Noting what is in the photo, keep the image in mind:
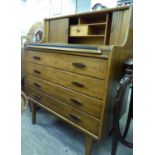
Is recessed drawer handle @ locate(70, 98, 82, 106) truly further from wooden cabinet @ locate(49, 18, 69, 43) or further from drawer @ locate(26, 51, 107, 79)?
wooden cabinet @ locate(49, 18, 69, 43)

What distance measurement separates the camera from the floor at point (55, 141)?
1.37m

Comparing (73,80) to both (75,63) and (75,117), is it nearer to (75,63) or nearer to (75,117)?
(75,63)

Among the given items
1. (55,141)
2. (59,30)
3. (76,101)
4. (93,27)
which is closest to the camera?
(76,101)

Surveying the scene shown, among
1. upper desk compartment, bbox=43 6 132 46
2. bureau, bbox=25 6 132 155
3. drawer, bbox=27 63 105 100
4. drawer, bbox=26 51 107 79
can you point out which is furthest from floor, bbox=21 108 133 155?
upper desk compartment, bbox=43 6 132 46

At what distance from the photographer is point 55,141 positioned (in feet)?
4.91

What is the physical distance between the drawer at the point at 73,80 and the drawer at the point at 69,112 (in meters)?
0.19

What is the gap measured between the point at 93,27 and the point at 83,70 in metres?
0.75

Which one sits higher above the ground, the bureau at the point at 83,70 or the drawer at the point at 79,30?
the drawer at the point at 79,30

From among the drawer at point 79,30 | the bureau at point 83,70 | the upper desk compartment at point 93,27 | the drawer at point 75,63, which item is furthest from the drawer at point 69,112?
the drawer at point 79,30

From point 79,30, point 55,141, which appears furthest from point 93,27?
point 55,141

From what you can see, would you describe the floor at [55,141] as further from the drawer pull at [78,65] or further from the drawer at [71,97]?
the drawer pull at [78,65]

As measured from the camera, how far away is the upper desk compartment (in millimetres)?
1209

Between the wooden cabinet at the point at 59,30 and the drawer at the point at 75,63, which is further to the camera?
the wooden cabinet at the point at 59,30
